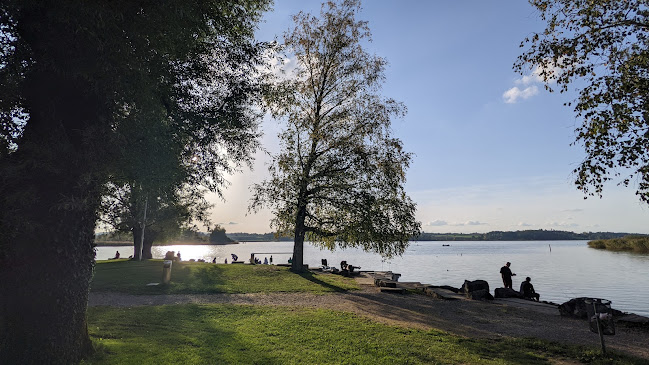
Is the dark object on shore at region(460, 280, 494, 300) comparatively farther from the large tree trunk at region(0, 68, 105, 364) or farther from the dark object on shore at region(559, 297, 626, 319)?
the large tree trunk at region(0, 68, 105, 364)

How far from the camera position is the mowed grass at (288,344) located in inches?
312

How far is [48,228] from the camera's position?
6.84 metres

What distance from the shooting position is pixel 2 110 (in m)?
7.18

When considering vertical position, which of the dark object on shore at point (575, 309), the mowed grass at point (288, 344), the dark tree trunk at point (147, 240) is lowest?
the dark object on shore at point (575, 309)

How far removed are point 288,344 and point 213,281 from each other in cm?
1397

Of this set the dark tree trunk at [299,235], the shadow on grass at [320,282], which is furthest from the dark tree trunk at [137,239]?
the shadow on grass at [320,282]

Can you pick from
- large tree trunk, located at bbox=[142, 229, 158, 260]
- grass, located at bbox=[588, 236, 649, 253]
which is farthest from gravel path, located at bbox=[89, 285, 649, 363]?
grass, located at bbox=[588, 236, 649, 253]

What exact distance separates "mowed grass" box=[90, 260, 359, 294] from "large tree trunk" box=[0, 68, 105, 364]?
1218cm

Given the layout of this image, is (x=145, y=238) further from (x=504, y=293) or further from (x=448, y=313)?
(x=504, y=293)

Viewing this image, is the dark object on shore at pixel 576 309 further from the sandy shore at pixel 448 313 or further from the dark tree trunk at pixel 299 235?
the dark tree trunk at pixel 299 235

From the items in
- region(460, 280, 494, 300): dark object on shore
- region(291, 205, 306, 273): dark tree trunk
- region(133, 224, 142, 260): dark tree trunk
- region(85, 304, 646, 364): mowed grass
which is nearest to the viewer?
region(85, 304, 646, 364): mowed grass

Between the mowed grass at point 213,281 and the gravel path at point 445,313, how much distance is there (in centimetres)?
130

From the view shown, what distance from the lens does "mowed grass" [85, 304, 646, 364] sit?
26.0 ft

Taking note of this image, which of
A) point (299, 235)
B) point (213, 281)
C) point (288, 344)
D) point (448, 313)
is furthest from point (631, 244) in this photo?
point (288, 344)
